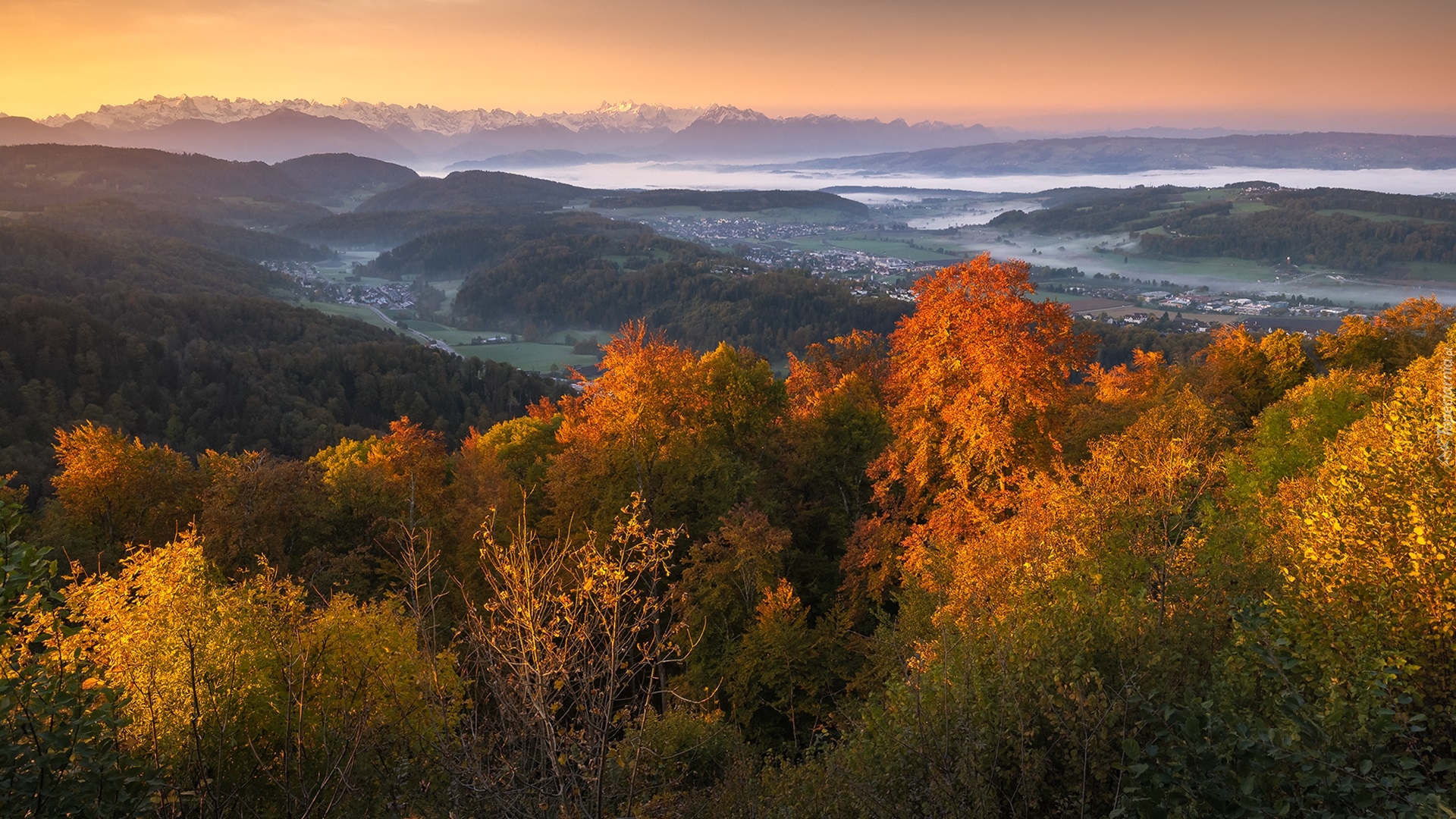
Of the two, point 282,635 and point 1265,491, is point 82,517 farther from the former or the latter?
point 1265,491

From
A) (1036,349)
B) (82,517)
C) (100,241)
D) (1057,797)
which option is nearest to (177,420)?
(82,517)

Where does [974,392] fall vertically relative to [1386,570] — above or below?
above

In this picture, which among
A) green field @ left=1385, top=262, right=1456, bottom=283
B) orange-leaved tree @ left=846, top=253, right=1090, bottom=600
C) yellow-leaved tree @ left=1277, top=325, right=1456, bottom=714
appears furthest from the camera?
green field @ left=1385, top=262, right=1456, bottom=283

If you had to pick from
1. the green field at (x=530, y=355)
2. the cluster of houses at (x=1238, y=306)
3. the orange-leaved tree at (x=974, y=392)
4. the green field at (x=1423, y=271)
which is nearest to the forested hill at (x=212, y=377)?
the green field at (x=530, y=355)

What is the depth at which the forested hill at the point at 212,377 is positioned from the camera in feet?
265

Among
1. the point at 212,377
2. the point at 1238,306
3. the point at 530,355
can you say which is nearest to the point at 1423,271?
the point at 1238,306

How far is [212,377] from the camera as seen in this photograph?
94.3 m

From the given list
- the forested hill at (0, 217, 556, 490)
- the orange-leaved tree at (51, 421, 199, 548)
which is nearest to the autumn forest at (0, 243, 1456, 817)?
the orange-leaved tree at (51, 421, 199, 548)

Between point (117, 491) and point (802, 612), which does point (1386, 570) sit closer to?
point (802, 612)

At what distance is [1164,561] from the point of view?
12125mm

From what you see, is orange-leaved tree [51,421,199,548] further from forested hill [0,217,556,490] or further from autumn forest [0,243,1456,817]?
forested hill [0,217,556,490]

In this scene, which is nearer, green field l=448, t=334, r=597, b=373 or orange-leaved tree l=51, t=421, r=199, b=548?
orange-leaved tree l=51, t=421, r=199, b=548

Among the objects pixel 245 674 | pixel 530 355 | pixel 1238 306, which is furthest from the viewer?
pixel 530 355

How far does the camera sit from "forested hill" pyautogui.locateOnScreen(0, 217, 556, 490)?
80.6 m
